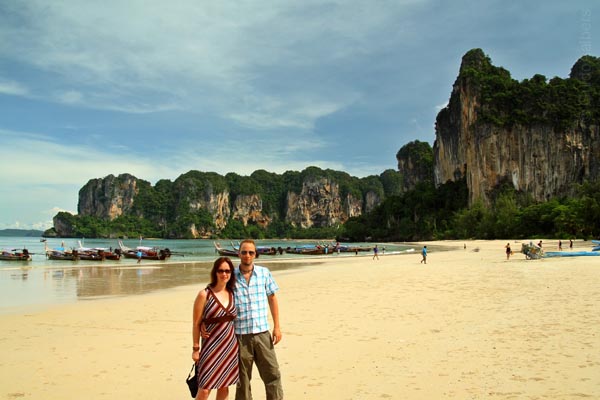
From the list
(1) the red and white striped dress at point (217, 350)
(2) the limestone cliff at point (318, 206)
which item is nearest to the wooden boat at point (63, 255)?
(1) the red and white striped dress at point (217, 350)

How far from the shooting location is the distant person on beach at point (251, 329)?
3.72 m

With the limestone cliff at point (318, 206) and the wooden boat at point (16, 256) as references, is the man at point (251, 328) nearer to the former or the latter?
the wooden boat at point (16, 256)

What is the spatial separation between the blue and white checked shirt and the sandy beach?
52.4 inches

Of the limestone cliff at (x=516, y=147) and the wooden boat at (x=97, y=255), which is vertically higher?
the limestone cliff at (x=516, y=147)

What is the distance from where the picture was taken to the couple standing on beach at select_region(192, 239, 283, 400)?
140 inches

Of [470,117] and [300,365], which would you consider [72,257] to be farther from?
[470,117]

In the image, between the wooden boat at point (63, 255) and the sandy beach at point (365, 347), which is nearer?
the sandy beach at point (365, 347)

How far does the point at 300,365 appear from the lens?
5695 millimetres

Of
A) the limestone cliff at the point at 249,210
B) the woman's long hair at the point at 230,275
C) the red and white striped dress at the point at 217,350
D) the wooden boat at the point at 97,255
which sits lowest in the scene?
the wooden boat at the point at 97,255

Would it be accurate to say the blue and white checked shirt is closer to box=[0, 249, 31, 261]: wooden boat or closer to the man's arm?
the man's arm

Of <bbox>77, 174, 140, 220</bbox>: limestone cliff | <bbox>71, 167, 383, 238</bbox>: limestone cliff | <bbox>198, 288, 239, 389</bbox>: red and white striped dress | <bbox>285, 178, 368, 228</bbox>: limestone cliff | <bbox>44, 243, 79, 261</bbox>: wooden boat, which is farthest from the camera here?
<bbox>285, 178, 368, 228</bbox>: limestone cliff

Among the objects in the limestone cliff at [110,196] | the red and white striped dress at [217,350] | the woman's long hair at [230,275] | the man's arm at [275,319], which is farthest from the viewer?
the limestone cliff at [110,196]

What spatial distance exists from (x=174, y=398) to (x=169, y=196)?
171174 millimetres

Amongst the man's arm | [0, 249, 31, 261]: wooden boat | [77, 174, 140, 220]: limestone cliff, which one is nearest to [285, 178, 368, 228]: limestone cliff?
[77, 174, 140, 220]: limestone cliff
